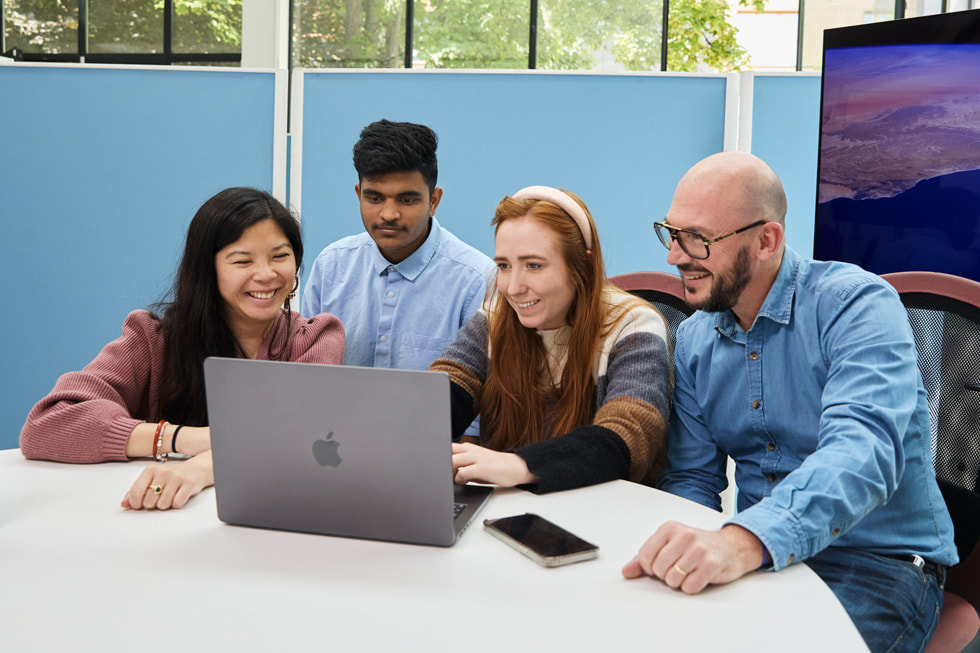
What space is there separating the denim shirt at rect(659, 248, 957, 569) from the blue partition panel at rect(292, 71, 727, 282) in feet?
3.68

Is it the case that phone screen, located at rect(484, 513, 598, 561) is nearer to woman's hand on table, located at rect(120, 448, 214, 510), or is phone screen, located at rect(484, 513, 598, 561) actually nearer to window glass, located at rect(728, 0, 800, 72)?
woman's hand on table, located at rect(120, 448, 214, 510)

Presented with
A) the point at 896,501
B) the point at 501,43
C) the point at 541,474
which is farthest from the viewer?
the point at 501,43

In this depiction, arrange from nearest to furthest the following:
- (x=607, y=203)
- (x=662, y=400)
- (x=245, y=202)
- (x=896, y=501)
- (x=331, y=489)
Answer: (x=331, y=489), (x=896, y=501), (x=662, y=400), (x=245, y=202), (x=607, y=203)

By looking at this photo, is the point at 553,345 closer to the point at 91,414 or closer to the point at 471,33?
the point at 91,414

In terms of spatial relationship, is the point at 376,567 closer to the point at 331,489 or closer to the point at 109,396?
the point at 331,489

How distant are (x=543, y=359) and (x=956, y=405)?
2.58ft

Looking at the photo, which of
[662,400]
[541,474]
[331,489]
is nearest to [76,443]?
[331,489]

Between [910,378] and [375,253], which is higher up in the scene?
[375,253]

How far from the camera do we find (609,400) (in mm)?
1564

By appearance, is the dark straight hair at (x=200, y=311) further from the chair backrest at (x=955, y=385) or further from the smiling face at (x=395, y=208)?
the chair backrest at (x=955, y=385)

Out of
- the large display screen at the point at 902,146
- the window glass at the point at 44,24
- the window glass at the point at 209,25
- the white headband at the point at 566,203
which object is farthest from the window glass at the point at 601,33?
the white headband at the point at 566,203

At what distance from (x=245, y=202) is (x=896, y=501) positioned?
145 cm

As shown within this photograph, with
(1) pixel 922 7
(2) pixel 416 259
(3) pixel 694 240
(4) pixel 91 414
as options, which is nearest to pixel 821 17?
(1) pixel 922 7

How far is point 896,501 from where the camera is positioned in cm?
143
